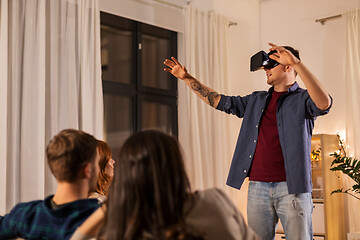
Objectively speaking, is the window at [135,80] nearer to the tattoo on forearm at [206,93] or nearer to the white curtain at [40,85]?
the white curtain at [40,85]

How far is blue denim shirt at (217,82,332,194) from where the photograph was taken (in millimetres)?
2395

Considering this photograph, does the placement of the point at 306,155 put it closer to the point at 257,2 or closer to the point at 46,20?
the point at 46,20

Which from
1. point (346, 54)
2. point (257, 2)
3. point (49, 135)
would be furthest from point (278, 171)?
point (257, 2)

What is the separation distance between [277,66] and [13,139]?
181 cm

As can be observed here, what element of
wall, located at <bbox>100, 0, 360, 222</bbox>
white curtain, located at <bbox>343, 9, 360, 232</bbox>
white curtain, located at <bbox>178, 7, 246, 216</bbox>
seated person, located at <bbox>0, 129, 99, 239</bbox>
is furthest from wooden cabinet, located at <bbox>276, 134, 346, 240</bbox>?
seated person, located at <bbox>0, 129, 99, 239</bbox>

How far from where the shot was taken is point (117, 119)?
183 inches

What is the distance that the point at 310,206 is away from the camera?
2432mm

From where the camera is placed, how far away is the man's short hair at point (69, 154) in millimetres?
1294

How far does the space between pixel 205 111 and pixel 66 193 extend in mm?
3411

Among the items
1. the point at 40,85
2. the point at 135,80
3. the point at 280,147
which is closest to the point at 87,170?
the point at 280,147

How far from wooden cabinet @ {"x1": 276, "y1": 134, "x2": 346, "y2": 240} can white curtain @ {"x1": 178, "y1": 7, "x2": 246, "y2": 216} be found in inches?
31.3

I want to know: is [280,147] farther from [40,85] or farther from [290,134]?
[40,85]

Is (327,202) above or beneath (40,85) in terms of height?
beneath

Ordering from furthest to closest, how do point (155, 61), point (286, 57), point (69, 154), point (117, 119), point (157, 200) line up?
point (155, 61), point (117, 119), point (286, 57), point (69, 154), point (157, 200)
